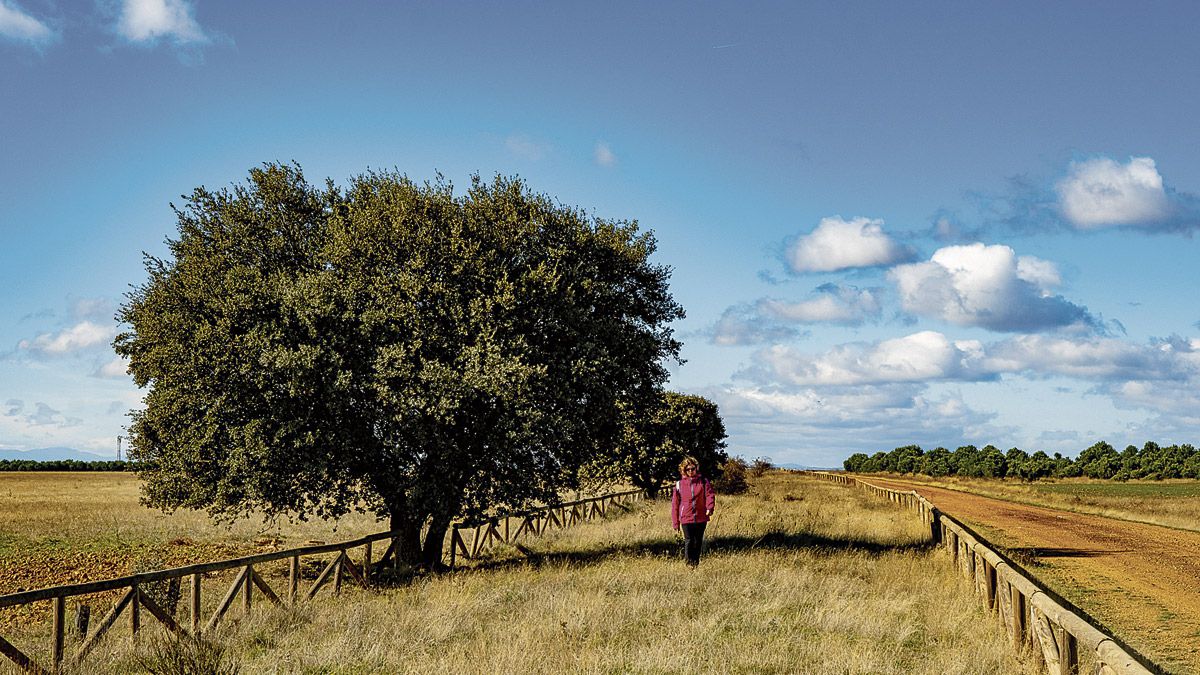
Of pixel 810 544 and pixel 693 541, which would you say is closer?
pixel 693 541

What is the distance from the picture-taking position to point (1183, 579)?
1906cm

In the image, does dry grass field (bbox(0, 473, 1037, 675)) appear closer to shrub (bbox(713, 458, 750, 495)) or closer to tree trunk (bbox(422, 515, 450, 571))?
tree trunk (bbox(422, 515, 450, 571))

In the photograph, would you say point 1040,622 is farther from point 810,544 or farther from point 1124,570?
point 810,544

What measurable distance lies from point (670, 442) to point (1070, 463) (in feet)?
234

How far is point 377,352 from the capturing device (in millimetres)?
19984

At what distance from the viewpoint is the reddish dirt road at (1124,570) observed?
527 inches

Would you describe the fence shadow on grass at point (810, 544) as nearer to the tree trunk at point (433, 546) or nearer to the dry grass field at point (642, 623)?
the dry grass field at point (642, 623)

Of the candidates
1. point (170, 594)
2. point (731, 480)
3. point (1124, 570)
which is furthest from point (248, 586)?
point (731, 480)

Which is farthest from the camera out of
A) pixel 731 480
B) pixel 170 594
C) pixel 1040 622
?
pixel 731 480

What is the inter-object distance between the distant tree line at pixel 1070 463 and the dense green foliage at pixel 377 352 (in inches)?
3291

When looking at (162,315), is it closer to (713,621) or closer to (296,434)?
(296,434)

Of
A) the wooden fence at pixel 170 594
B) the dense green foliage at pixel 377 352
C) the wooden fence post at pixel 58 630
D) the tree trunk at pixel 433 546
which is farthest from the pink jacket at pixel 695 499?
the wooden fence post at pixel 58 630

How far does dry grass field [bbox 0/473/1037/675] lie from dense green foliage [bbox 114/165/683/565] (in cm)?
294

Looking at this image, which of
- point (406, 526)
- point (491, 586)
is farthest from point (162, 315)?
point (491, 586)
